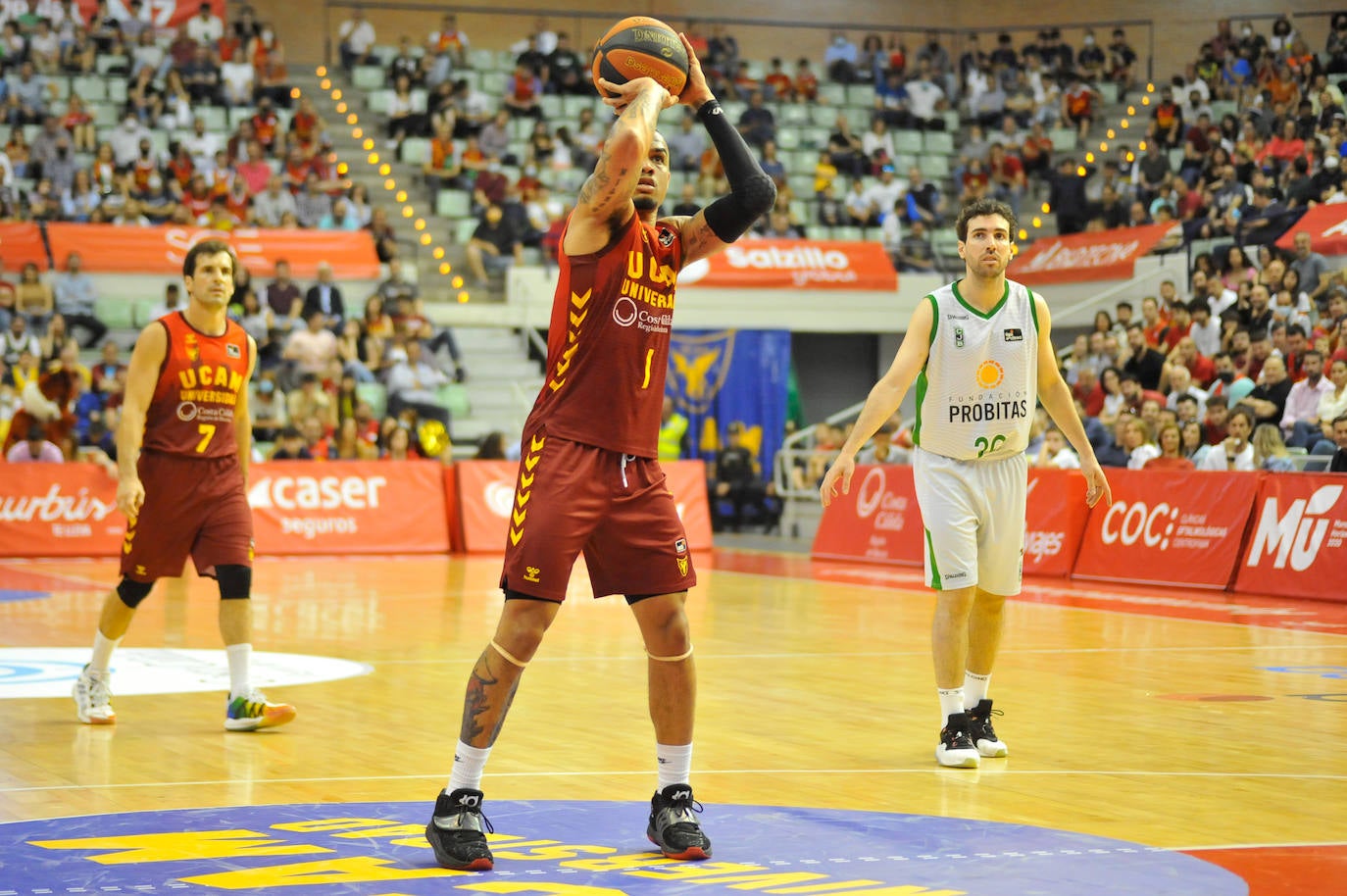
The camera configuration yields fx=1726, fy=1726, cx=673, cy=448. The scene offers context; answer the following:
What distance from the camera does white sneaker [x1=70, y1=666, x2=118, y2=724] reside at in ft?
Answer: 25.5

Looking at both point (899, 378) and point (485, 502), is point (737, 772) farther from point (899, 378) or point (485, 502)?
point (485, 502)

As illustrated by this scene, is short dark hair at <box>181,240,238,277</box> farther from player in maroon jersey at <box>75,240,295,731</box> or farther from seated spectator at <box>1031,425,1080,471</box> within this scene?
seated spectator at <box>1031,425,1080,471</box>

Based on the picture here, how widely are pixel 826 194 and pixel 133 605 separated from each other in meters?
21.1

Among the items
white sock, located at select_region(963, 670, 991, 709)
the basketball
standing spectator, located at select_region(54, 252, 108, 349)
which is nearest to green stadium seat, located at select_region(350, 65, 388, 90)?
standing spectator, located at select_region(54, 252, 108, 349)

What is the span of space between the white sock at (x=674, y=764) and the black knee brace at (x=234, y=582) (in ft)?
10.1

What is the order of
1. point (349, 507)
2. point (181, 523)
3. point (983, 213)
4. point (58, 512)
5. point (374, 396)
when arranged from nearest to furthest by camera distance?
point (983, 213) → point (181, 523) → point (58, 512) → point (349, 507) → point (374, 396)

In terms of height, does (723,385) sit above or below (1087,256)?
below

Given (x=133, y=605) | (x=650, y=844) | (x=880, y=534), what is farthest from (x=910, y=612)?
(x=650, y=844)

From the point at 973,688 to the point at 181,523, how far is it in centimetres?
360

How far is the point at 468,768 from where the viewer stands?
204 inches

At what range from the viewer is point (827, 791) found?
625 cm

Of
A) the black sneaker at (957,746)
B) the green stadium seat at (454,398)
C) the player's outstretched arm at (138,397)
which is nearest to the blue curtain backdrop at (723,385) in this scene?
the green stadium seat at (454,398)

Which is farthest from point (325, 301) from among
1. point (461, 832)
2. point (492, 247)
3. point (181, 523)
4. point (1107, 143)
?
point (461, 832)

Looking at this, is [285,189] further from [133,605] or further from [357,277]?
[133,605]
